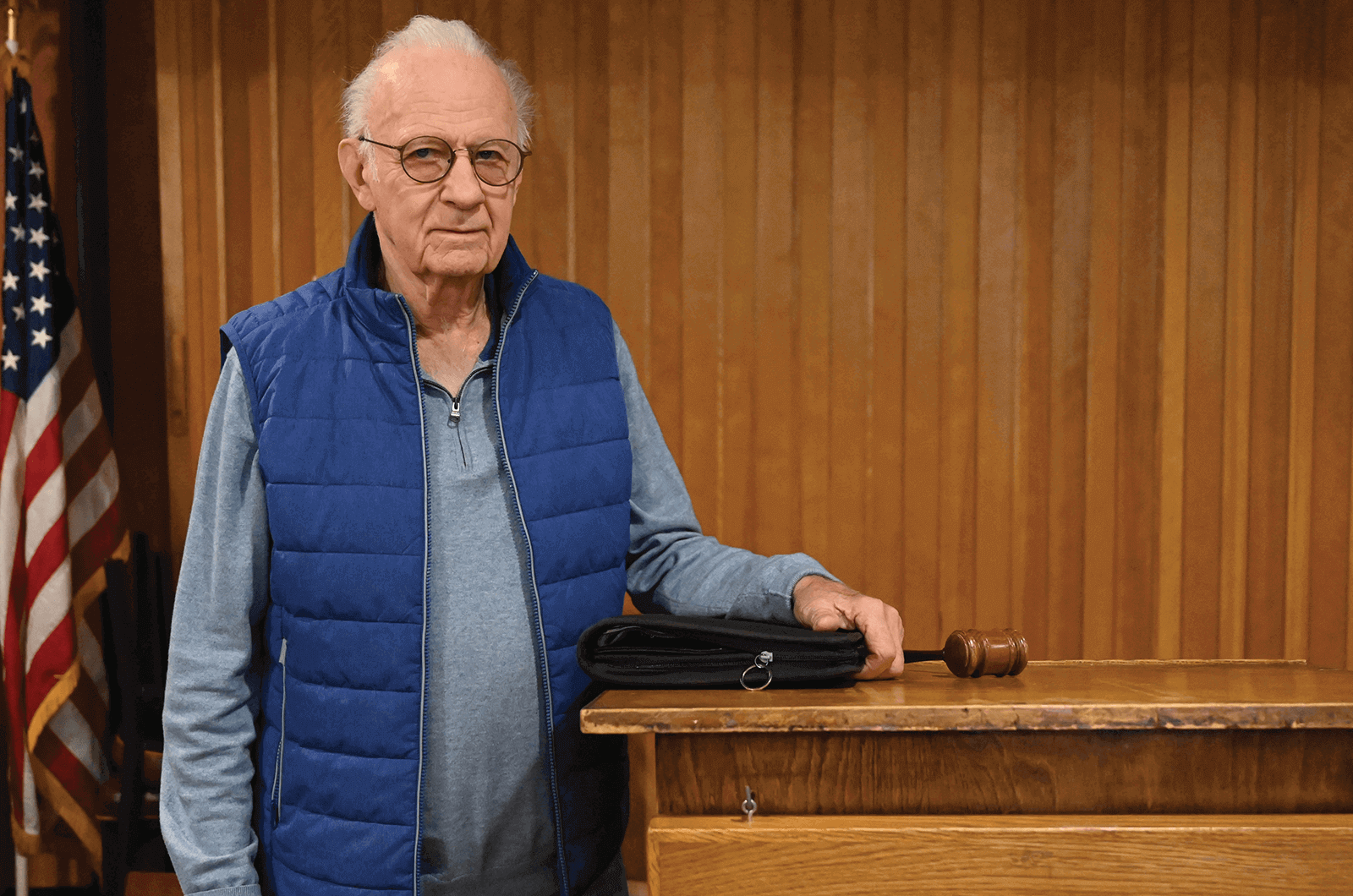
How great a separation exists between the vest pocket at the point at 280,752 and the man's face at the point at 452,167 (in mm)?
568

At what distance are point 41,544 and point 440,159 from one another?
1.75m

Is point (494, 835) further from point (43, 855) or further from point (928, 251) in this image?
point (43, 855)

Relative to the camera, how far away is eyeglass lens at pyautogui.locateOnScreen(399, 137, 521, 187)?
1212mm

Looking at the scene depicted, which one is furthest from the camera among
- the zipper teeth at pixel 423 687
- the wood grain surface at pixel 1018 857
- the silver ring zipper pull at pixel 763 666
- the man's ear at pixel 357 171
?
the man's ear at pixel 357 171

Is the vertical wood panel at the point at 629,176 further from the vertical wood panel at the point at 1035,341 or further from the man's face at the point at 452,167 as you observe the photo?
the man's face at the point at 452,167

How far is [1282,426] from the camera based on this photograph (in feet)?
7.98

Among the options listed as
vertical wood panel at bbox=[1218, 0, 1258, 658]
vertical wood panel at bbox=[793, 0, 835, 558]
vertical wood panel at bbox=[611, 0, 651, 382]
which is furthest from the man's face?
vertical wood panel at bbox=[1218, 0, 1258, 658]

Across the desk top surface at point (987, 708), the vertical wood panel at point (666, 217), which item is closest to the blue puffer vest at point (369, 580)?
the desk top surface at point (987, 708)

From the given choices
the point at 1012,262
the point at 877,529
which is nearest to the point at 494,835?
the point at 877,529

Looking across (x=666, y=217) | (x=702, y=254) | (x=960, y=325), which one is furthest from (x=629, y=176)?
(x=960, y=325)

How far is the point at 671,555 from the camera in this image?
1.40 meters

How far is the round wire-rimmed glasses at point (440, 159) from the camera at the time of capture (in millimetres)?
1212

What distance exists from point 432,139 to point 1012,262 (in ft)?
5.72

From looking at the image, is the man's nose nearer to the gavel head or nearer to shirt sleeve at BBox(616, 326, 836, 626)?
shirt sleeve at BBox(616, 326, 836, 626)
